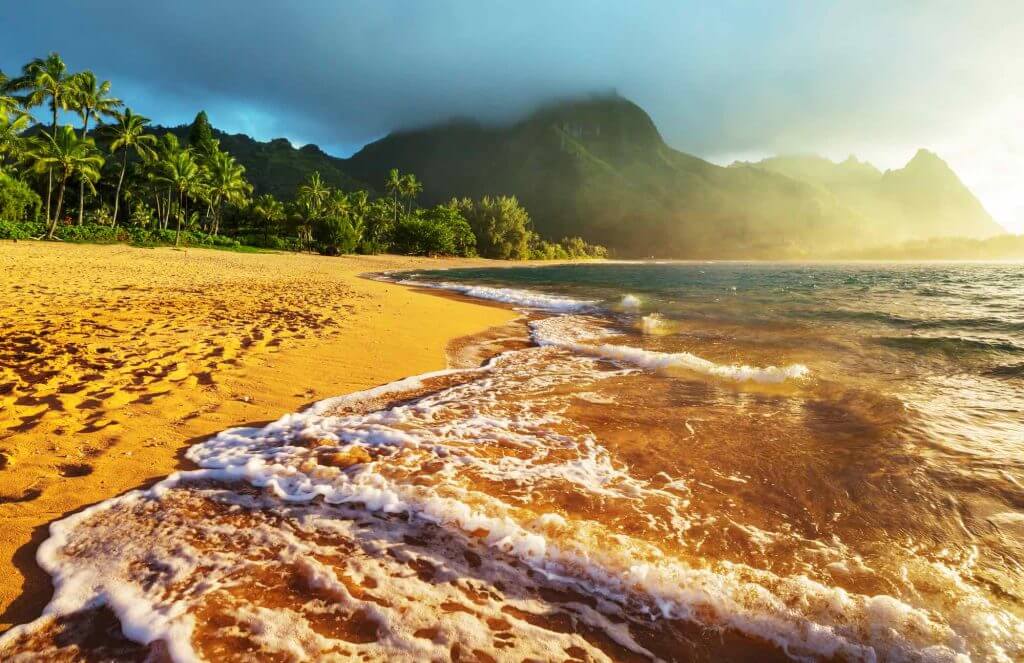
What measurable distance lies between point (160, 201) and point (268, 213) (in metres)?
14.0

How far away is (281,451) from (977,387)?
1105cm

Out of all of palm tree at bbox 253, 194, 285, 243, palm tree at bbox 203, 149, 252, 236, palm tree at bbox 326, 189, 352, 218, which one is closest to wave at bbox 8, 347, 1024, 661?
palm tree at bbox 203, 149, 252, 236

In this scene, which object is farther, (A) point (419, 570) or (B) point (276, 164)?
(B) point (276, 164)

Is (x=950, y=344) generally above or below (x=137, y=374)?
above

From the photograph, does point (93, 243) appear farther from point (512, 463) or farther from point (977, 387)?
point (977, 387)

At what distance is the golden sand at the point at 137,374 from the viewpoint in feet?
11.7

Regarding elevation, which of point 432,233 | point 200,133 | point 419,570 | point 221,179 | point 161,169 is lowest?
point 419,570

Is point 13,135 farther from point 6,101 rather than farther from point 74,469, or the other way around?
point 74,469

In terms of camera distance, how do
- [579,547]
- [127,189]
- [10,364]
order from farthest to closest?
[127,189] < [10,364] < [579,547]

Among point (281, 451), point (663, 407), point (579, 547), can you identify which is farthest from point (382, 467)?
point (663, 407)

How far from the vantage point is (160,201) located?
64875mm

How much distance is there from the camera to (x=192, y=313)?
412 inches

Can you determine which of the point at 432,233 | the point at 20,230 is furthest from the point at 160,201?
the point at 432,233

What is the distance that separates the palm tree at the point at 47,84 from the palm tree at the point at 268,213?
26.2m
